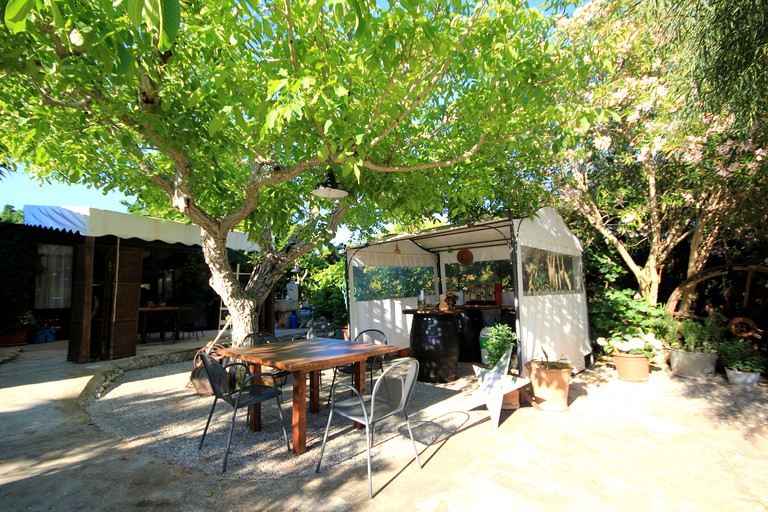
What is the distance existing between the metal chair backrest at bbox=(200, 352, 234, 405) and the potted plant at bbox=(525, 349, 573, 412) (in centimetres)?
315

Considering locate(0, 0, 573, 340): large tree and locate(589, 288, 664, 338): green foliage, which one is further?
locate(589, 288, 664, 338): green foliage

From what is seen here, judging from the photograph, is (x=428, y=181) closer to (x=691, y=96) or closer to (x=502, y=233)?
(x=502, y=233)

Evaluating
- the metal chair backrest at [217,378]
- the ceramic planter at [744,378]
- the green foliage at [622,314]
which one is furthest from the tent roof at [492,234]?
the metal chair backrest at [217,378]

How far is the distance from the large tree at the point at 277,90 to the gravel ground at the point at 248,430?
1.14 metres

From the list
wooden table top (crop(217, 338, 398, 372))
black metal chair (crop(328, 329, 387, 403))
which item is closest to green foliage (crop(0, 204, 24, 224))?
black metal chair (crop(328, 329, 387, 403))

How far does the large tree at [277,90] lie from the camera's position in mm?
2363

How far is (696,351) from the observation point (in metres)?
5.52

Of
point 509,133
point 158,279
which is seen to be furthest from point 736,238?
point 158,279

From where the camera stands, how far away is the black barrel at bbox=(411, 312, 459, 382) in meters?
5.11

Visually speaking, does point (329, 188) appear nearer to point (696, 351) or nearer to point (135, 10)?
point (135, 10)

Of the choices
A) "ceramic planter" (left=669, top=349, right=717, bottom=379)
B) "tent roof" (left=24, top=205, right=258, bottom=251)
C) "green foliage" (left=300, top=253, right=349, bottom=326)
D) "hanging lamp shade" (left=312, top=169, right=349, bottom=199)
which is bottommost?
"ceramic planter" (left=669, top=349, right=717, bottom=379)

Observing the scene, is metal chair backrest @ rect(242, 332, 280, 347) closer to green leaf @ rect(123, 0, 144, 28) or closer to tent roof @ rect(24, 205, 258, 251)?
tent roof @ rect(24, 205, 258, 251)

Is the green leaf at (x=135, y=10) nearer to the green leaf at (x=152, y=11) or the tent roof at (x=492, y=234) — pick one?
the green leaf at (x=152, y=11)

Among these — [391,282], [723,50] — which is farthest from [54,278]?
[723,50]
